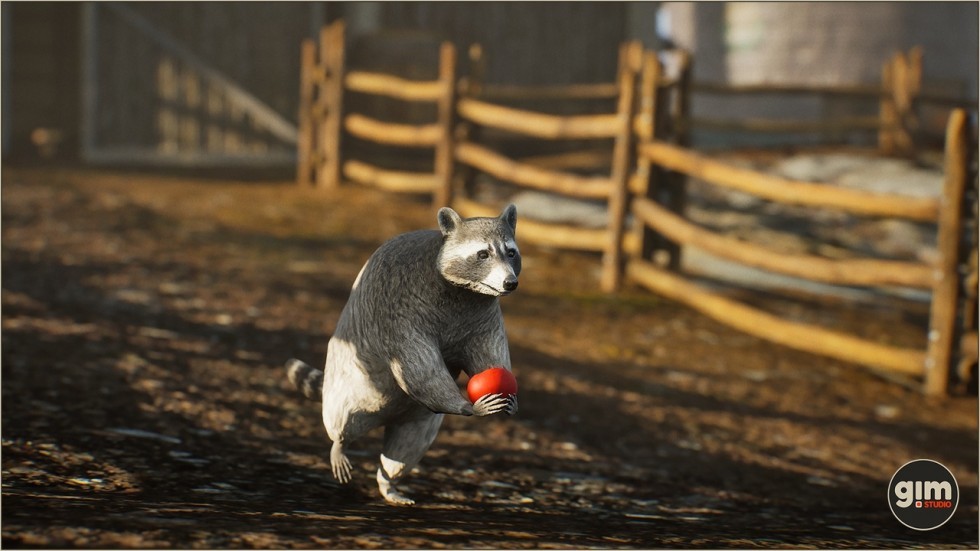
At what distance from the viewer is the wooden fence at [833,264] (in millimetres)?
6297

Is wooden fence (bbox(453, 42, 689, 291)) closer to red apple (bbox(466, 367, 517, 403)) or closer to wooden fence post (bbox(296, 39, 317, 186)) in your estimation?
wooden fence post (bbox(296, 39, 317, 186))

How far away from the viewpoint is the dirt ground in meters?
3.20

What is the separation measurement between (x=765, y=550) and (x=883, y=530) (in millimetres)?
974

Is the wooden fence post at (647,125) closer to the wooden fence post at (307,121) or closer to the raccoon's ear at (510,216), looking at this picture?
the wooden fence post at (307,121)

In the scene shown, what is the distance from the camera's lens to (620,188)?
27.4 feet

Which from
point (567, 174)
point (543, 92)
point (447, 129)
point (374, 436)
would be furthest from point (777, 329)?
point (543, 92)

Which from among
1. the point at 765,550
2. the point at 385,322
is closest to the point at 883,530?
the point at 765,550

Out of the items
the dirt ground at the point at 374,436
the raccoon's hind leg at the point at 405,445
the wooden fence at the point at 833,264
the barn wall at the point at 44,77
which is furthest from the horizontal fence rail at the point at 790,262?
the barn wall at the point at 44,77

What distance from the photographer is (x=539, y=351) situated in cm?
647

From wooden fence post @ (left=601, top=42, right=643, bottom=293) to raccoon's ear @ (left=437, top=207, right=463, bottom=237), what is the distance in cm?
529

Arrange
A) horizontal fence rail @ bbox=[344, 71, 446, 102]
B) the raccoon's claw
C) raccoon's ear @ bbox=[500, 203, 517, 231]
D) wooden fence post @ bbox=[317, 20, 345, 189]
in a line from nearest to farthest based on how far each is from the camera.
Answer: the raccoon's claw, raccoon's ear @ bbox=[500, 203, 517, 231], horizontal fence rail @ bbox=[344, 71, 446, 102], wooden fence post @ bbox=[317, 20, 345, 189]

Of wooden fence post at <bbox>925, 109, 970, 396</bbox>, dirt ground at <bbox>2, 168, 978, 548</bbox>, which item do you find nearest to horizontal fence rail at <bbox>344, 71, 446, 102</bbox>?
dirt ground at <bbox>2, 168, 978, 548</bbox>

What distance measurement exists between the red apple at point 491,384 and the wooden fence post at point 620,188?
5388 mm

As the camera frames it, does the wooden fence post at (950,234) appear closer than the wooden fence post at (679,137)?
Yes
